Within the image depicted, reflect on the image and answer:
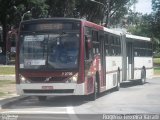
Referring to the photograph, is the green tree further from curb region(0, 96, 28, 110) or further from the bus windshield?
the bus windshield

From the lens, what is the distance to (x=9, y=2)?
74875 millimetres

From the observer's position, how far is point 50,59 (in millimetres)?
19469

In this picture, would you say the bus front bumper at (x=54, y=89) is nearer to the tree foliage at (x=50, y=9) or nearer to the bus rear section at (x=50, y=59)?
the bus rear section at (x=50, y=59)

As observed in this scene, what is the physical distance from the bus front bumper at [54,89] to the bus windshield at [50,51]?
619 mm

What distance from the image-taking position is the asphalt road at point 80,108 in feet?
51.0

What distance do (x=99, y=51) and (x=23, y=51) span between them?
4.01 meters

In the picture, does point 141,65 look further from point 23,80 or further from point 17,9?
point 17,9

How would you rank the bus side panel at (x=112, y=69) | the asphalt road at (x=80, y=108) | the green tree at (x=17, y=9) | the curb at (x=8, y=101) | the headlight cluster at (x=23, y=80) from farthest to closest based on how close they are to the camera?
the green tree at (x=17, y=9) < the bus side panel at (x=112, y=69) < the headlight cluster at (x=23, y=80) < the curb at (x=8, y=101) < the asphalt road at (x=80, y=108)

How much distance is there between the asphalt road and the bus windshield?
1446 mm

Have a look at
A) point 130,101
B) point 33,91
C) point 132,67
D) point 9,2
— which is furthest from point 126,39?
point 9,2

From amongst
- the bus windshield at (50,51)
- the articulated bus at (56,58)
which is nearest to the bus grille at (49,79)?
the articulated bus at (56,58)

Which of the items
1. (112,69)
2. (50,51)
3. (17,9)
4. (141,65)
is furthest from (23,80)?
(17,9)

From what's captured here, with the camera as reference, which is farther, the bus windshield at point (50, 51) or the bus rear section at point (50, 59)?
the bus windshield at point (50, 51)

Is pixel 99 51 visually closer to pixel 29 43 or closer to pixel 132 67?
pixel 29 43
